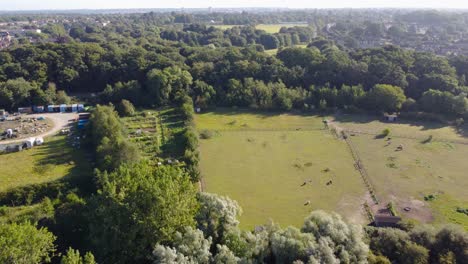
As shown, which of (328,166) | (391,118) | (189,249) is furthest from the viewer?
(391,118)

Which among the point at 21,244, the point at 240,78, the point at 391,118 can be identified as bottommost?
the point at 391,118

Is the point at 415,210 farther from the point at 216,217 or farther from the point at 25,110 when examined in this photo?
the point at 25,110

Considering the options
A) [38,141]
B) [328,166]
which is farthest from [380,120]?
[38,141]

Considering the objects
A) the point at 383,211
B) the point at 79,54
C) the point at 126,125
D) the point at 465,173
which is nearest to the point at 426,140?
the point at 465,173

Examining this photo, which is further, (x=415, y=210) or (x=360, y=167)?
(x=360, y=167)

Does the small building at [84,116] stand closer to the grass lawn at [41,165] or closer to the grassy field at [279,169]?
the grass lawn at [41,165]

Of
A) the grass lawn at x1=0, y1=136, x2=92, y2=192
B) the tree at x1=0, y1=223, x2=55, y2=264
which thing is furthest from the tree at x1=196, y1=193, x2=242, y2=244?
the grass lawn at x1=0, y1=136, x2=92, y2=192
